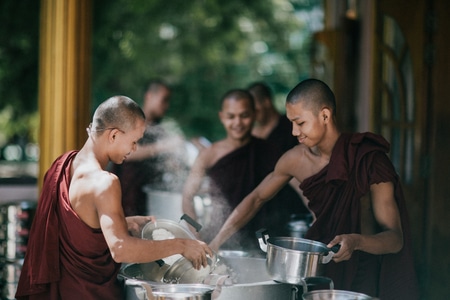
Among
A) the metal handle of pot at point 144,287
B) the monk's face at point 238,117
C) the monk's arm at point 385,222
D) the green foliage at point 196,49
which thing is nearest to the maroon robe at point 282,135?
the monk's face at point 238,117

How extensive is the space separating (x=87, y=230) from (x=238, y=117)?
6.71 feet

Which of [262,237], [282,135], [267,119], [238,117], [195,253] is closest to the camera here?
[195,253]

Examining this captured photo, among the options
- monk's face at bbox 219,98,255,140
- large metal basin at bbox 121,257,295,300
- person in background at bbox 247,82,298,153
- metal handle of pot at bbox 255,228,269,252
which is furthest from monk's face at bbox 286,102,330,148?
person in background at bbox 247,82,298,153

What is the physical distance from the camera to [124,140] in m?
3.11

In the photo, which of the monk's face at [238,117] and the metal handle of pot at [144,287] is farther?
the monk's face at [238,117]

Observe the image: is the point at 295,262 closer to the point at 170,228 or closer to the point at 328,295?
the point at 328,295

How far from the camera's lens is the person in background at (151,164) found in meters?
5.75

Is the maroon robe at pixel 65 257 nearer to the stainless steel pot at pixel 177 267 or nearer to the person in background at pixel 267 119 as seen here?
the stainless steel pot at pixel 177 267

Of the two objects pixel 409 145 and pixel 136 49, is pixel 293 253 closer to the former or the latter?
pixel 409 145

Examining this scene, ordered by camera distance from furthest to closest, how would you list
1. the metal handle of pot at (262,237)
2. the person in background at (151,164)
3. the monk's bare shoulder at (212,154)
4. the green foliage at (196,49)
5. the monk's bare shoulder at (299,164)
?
the green foliage at (196,49) → the person in background at (151,164) → the monk's bare shoulder at (212,154) → the monk's bare shoulder at (299,164) → the metal handle of pot at (262,237)

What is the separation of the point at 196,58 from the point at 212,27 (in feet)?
2.40

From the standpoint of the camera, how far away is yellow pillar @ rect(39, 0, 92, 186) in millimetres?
4707

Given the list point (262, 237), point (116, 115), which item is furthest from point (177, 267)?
point (116, 115)

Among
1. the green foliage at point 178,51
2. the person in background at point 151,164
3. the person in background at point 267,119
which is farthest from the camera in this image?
the green foliage at point 178,51
